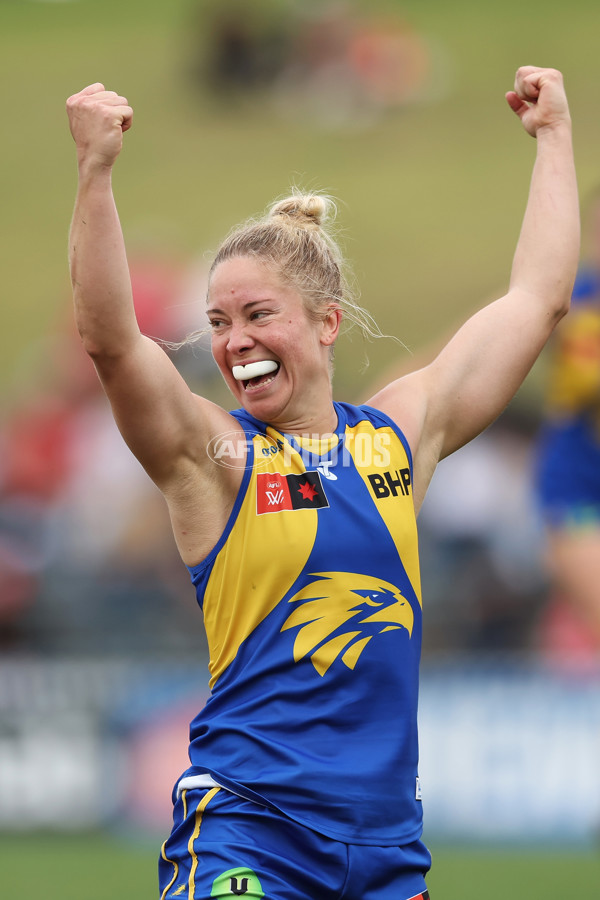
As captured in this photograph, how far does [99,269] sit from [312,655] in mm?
905

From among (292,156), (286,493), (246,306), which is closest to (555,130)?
(246,306)

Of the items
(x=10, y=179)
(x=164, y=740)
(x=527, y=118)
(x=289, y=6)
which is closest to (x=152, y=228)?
(x=10, y=179)

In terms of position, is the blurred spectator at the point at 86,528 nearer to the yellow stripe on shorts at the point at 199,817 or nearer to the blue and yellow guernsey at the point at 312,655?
the blue and yellow guernsey at the point at 312,655

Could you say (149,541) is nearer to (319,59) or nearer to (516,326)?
(516,326)

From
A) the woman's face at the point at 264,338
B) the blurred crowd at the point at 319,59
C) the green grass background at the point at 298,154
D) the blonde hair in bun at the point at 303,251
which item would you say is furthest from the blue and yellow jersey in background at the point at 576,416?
the blurred crowd at the point at 319,59

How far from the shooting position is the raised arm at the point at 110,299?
252 cm

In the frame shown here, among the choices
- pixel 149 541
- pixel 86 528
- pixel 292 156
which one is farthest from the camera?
pixel 292 156

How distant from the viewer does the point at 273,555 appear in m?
2.68

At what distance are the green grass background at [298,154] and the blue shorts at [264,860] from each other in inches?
463

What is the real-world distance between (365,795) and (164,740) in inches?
187

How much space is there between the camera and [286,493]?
276cm

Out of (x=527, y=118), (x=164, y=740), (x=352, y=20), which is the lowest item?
(x=164, y=740)

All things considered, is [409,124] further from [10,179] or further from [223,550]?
[223,550]

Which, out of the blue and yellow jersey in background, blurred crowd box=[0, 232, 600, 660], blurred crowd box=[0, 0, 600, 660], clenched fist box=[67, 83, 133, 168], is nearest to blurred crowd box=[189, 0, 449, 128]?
blurred crowd box=[0, 0, 600, 660]
